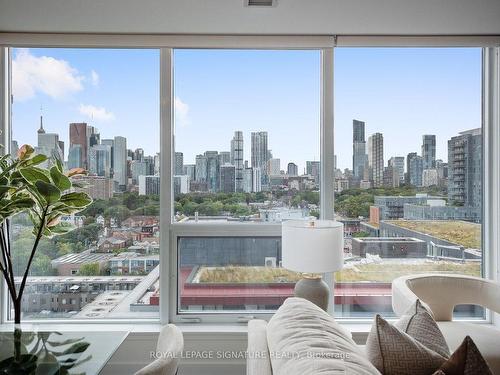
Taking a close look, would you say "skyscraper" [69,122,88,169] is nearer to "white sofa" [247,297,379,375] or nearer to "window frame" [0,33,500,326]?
"window frame" [0,33,500,326]

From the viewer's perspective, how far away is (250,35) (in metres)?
2.52

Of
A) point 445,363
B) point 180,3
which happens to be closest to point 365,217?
point 445,363

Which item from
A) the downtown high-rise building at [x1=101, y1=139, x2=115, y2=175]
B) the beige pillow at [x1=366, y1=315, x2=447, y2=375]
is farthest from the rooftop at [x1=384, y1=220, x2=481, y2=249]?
the downtown high-rise building at [x1=101, y1=139, x2=115, y2=175]

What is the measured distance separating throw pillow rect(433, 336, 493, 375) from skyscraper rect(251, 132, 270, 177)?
1.91 meters

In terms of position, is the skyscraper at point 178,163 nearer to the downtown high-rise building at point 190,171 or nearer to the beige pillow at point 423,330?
the downtown high-rise building at point 190,171

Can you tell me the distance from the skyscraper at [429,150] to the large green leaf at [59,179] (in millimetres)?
2473

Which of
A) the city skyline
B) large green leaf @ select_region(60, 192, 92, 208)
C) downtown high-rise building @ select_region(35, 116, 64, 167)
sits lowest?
large green leaf @ select_region(60, 192, 92, 208)

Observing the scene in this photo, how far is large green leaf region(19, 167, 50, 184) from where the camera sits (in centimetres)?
187

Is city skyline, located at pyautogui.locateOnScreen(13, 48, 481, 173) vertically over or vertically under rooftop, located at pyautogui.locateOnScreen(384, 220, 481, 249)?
over

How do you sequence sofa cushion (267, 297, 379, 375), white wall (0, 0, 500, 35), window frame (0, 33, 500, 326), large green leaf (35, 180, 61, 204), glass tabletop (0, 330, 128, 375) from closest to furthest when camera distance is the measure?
sofa cushion (267, 297, 379, 375)
glass tabletop (0, 330, 128, 375)
large green leaf (35, 180, 61, 204)
white wall (0, 0, 500, 35)
window frame (0, 33, 500, 326)

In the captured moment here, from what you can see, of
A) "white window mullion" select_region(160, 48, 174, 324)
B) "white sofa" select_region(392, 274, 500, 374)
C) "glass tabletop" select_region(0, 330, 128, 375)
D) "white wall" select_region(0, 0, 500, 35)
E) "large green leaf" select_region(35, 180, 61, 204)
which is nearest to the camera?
"glass tabletop" select_region(0, 330, 128, 375)

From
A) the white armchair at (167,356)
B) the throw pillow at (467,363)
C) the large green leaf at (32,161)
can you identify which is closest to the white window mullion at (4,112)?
the large green leaf at (32,161)

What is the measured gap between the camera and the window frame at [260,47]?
2.51m

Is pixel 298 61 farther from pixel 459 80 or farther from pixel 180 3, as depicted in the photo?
pixel 459 80
